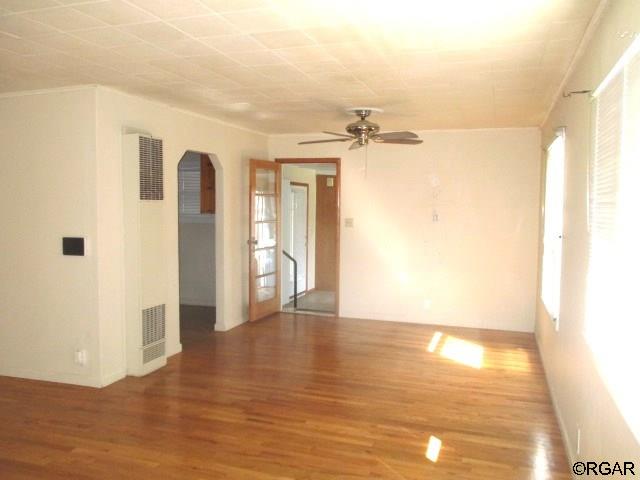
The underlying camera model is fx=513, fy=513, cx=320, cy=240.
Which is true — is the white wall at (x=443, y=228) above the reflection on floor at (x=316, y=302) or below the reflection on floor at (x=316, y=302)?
above

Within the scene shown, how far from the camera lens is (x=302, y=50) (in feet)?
10.4

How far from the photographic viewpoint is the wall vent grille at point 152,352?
4559mm

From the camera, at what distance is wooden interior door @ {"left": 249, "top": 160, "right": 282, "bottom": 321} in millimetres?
6410

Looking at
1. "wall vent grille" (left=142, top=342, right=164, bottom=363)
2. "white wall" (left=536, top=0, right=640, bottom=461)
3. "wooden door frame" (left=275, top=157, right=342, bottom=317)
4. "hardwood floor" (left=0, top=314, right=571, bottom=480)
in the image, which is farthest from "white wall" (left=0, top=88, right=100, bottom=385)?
"white wall" (left=536, top=0, right=640, bottom=461)

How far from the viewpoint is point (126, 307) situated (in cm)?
453

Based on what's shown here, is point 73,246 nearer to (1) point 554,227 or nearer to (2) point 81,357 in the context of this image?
(2) point 81,357

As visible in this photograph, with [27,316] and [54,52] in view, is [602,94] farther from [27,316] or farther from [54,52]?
[27,316]

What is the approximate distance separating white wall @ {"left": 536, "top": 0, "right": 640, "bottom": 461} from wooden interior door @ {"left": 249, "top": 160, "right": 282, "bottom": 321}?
3.62 metres

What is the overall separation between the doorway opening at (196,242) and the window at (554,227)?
13.4 ft

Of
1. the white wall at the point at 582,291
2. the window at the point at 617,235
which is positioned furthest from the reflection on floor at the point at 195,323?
the window at the point at 617,235

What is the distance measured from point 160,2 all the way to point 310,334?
Answer: 4301mm

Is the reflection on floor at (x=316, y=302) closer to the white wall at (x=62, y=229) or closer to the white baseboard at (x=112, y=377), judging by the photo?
the white baseboard at (x=112, y=377)

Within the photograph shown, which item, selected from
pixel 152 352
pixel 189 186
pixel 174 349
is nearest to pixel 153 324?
pixel 152 352

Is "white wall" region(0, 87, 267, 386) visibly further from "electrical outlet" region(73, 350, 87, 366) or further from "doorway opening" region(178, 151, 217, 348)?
"doorway opening" region(178, 151, 217, 348)
